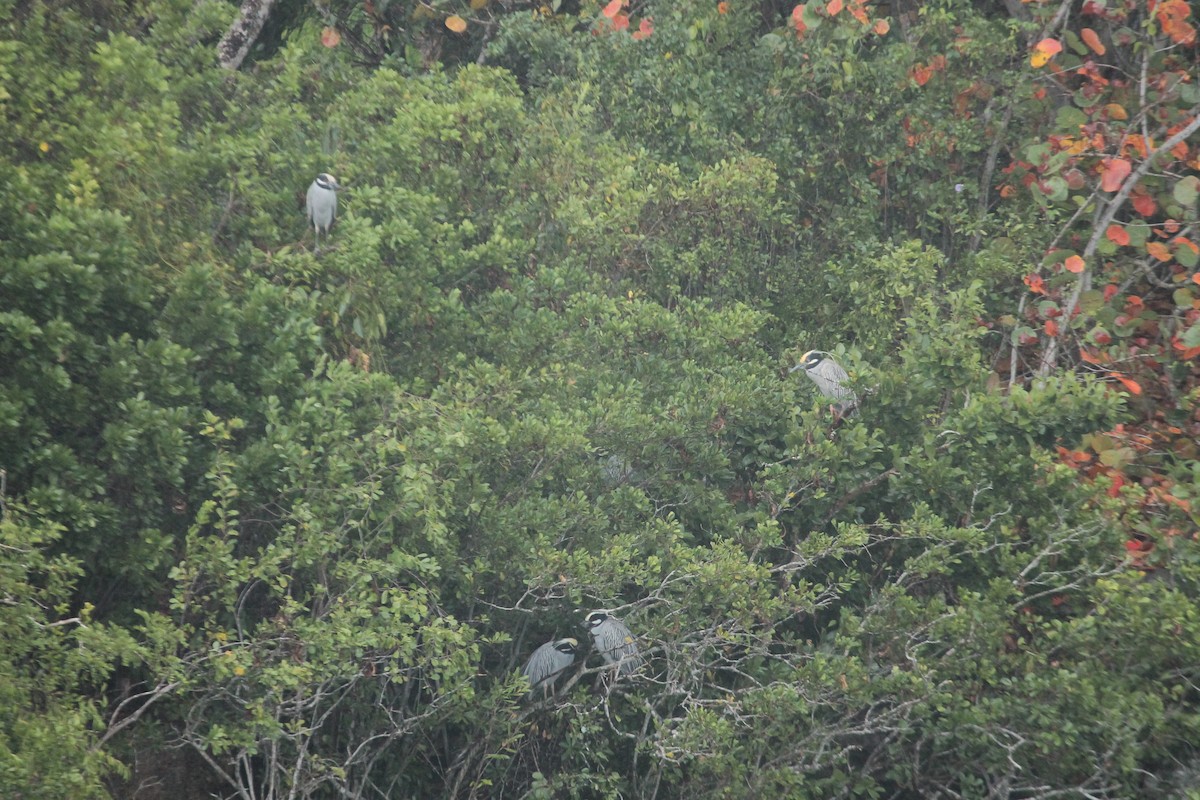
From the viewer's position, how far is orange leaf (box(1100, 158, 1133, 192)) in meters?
6.96

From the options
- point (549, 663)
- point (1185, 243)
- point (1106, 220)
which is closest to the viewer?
point (549, 663)

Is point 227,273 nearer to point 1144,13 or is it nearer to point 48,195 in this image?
point 48,195

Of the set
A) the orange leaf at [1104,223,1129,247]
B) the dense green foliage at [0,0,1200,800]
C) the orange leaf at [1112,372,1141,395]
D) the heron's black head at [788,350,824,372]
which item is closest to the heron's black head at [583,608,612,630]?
the dense green foliage at [0,0,1200,800]

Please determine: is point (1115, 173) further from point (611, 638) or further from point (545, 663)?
point (545, 663)

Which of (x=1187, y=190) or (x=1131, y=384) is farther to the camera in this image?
(x=1187, y=190)

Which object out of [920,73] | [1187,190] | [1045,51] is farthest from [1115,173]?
[920,73]

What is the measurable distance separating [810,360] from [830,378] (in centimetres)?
28

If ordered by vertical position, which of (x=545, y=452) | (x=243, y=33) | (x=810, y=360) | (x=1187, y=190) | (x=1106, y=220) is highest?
(x=243, y=33)

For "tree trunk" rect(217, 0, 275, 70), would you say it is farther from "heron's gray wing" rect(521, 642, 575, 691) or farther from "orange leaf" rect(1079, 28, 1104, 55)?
"orange leaf" rect(1079, 28, 1104, 55)

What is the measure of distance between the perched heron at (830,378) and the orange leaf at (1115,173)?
1855 mm

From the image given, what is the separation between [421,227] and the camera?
6695 millimetres

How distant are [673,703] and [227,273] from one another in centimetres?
313

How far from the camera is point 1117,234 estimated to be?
7.04 meters

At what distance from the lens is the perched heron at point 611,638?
6.04 m
